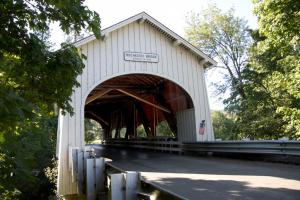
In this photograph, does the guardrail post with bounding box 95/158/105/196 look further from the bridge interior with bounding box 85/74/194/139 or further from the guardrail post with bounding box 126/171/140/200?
the bridge interior with bounding box 85/74/194/139

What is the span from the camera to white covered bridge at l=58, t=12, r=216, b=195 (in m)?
10.8

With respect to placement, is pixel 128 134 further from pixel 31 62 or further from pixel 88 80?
pixel 31 62

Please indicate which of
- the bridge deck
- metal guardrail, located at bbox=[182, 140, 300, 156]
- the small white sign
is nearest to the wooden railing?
the bridge deck

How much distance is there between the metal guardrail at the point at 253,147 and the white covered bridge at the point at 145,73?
5.36ft

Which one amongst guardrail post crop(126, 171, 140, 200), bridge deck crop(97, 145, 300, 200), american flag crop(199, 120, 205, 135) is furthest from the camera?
american flag crop(199, 120, 205, 135)

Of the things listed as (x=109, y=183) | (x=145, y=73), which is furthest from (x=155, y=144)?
(x=109, y=183)

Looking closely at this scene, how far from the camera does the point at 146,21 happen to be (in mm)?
12625

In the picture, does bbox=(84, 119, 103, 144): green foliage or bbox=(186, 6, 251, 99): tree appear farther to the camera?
bbox=(84, 119, 103, 144): green foliage

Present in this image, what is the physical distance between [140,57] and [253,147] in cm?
553

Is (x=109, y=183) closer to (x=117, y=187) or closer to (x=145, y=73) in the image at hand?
(x=117, y=187)

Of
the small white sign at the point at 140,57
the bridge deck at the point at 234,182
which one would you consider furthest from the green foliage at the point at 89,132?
the bridge deck at the point at 234,182

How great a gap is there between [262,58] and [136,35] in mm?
9463

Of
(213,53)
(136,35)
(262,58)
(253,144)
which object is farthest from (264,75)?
(253,144)

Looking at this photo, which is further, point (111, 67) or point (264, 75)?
point (264, 75)
